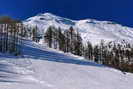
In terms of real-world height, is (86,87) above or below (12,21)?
below

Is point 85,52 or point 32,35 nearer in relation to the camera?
point 85,52

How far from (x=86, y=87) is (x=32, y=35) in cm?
7970

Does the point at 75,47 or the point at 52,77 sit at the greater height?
the point at 75,47

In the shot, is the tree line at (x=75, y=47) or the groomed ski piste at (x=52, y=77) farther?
the tree line at (x=75, y=47)

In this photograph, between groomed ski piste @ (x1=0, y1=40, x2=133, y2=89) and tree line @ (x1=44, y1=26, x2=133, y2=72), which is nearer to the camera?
groomed ski piste @ (x1=0, y1=40, x2=133, y2=89)

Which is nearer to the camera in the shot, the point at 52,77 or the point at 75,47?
the point at 52,77

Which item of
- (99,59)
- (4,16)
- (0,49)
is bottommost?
(99,59)

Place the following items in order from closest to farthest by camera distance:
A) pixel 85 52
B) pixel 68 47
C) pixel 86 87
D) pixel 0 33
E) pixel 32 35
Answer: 1. pixel 86 87
2. pixel 0 33
3. pixel 68 47
4. pixel 85 52
5. pixel 32 35

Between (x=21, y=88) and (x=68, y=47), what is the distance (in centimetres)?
5845

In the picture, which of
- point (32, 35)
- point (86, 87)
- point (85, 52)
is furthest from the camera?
point (32, 35)

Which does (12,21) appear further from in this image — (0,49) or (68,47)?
(68,47)

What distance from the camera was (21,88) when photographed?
15.1m

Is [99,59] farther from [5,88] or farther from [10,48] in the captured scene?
[5,88]

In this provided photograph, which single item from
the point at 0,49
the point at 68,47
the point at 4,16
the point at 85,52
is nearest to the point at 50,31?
the point at 68,47
